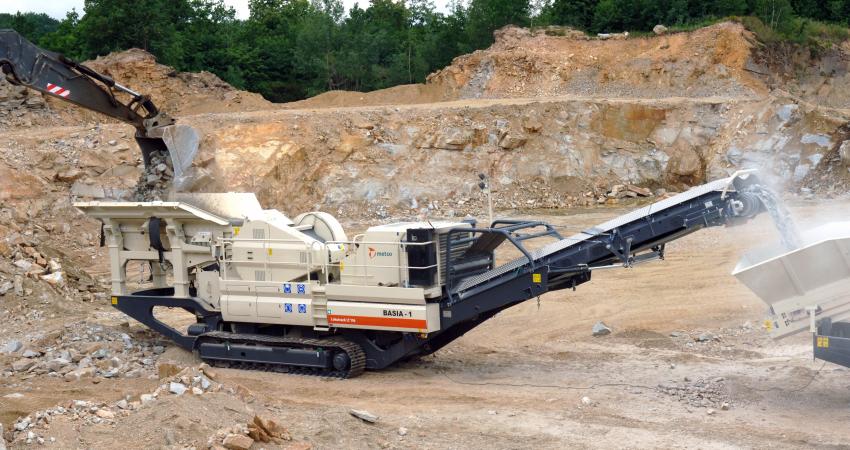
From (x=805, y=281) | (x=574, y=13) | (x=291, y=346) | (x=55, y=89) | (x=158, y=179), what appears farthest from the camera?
(x=574, y=13)

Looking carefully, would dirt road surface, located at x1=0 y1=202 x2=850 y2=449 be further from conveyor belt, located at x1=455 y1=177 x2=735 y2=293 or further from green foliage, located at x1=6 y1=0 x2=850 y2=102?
green foliage, located at x1=6 y1=0 x2=850 y2=102

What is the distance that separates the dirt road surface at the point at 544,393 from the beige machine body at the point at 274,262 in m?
0.84

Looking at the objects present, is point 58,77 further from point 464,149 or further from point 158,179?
point 464,149

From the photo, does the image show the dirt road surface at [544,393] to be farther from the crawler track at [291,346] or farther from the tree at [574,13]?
the tree at [574,13]

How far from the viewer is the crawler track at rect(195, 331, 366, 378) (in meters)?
11.6

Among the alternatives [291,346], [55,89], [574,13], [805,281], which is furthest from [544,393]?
[574,13]

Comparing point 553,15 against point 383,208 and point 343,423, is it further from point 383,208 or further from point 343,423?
point 343,423

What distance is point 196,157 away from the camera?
2472cm

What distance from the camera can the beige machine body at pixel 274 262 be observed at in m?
11.1

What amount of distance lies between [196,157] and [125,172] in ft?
6.29

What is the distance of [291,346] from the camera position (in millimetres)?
11820

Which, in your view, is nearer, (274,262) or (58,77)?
(274,262)

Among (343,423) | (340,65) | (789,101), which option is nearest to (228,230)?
(343,423)

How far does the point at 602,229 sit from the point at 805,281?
2264mm
